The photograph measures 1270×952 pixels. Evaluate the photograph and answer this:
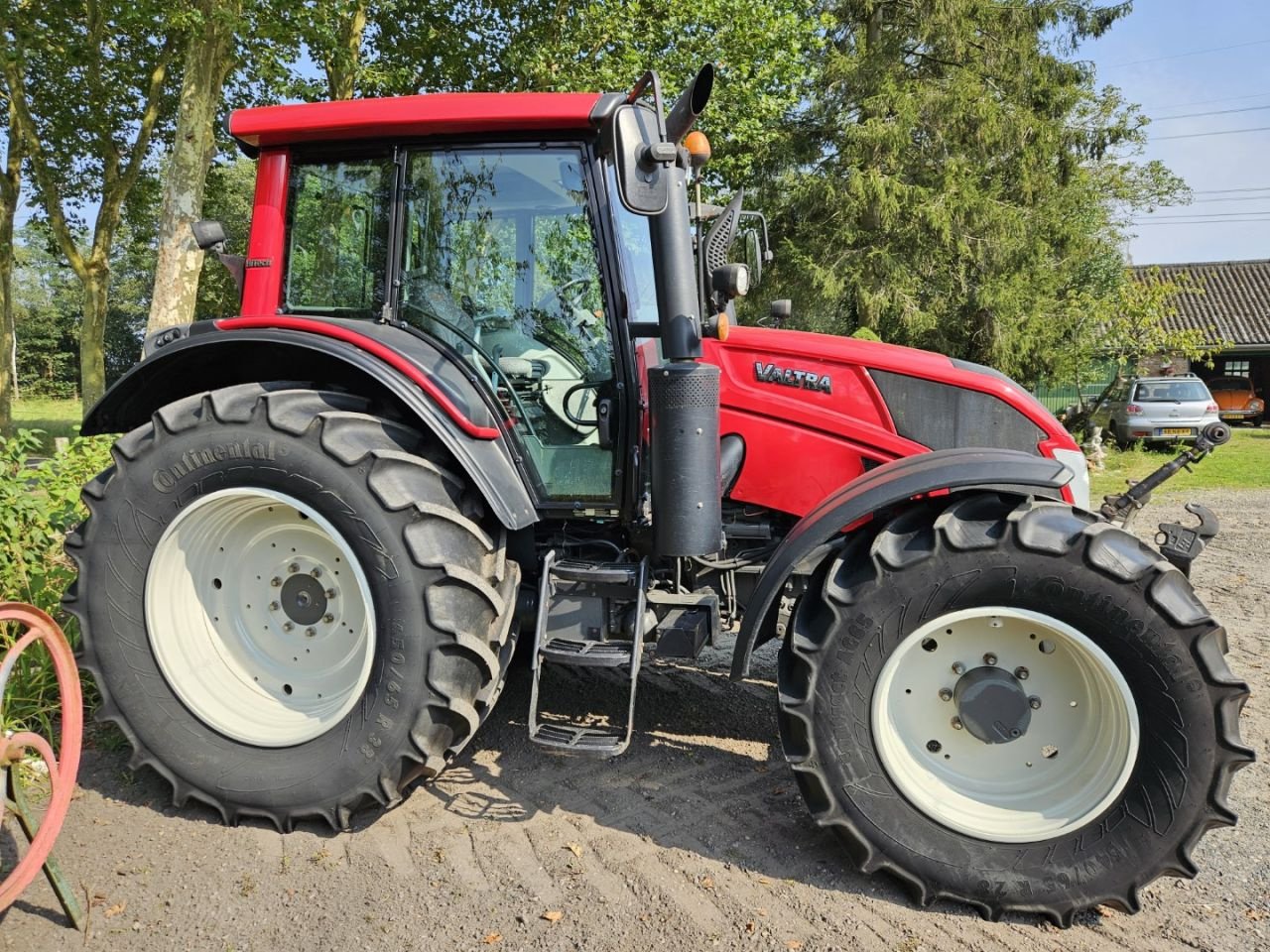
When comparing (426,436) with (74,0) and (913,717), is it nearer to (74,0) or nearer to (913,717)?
(913,717)

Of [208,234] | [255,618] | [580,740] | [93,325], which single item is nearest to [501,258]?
[208,234]

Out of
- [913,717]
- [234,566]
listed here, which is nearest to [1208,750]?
[913,717]

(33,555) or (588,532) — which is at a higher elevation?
(588,532)

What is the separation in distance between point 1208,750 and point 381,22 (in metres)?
17.1

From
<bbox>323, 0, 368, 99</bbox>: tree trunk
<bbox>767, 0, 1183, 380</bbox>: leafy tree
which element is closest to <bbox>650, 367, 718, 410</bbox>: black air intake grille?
<bbox>323, 0, 368, 99</bbox>: tree trunk

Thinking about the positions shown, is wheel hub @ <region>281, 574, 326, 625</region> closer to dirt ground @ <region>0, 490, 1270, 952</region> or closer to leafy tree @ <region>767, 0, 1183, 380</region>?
dirt ground @ <region>0, 490, 1270, 952</region>

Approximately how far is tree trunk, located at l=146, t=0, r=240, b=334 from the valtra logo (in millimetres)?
8901

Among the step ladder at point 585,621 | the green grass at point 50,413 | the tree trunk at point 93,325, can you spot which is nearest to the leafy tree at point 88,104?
the tree trunk at point 93,325

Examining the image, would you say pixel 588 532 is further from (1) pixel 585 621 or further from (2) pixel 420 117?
(2) pixel 420 117

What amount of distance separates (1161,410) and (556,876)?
54.5 ft

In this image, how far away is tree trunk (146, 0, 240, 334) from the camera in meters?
10.3

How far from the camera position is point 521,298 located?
3131mm

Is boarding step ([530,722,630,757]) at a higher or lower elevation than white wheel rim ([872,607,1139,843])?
lower

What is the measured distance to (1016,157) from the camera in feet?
59.3
